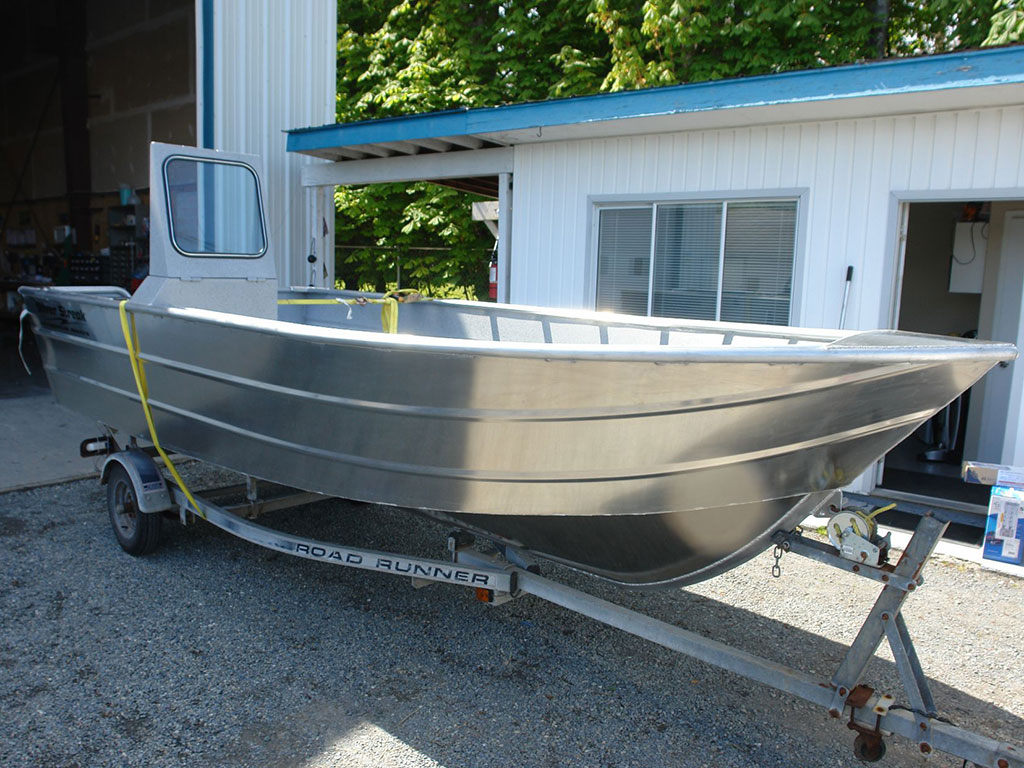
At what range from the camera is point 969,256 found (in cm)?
732

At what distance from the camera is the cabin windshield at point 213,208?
4520mm

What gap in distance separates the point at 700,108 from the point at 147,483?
13.7ft

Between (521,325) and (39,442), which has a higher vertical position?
(521,325)

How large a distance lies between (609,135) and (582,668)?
4428 mm

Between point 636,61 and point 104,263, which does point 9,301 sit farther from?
point 636,61

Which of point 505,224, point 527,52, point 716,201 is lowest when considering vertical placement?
point 505,224

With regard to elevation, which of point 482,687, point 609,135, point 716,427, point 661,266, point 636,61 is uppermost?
point 636,61

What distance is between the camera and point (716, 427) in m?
2.54

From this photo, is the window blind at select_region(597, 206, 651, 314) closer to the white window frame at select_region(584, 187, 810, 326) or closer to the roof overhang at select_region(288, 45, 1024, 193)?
the white window frame at select_region(584, 187, 810, 326)

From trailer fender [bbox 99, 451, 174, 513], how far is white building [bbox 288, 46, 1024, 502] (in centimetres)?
369

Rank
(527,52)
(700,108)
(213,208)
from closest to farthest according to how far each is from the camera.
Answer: (213,208), (700,108), (527,52)

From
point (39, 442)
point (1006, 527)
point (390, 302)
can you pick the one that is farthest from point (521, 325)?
point (39, 442)

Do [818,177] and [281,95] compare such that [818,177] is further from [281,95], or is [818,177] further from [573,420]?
[281,95]

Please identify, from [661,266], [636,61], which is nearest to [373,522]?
[661,266]
